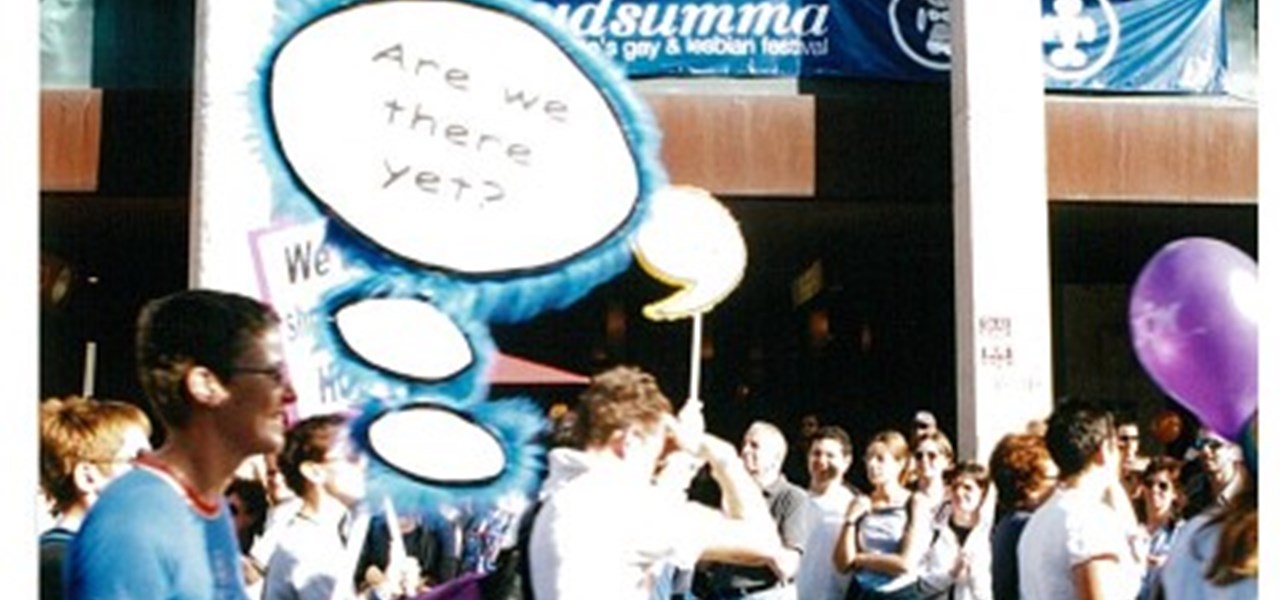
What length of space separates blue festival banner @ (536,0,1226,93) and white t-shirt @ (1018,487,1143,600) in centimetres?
850

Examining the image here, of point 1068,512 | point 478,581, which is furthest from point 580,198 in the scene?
point 1068,512

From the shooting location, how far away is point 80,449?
5.00m

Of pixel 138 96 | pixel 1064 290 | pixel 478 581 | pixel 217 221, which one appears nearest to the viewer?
pixel 478 581

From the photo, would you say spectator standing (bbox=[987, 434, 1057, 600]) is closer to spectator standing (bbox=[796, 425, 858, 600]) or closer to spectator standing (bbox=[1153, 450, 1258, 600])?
spectator standing (bbox=[1153, 450, 1258, 600])

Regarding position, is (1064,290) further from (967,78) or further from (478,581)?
(478,581)

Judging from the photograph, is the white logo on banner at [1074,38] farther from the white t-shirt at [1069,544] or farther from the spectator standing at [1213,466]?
the white t-shirt at [1069,544]

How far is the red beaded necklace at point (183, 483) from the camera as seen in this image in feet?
12.0

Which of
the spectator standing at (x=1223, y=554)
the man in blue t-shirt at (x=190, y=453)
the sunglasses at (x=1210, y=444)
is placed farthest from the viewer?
the sunglasses at (x=1210, y=444)

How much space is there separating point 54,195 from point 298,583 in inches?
353

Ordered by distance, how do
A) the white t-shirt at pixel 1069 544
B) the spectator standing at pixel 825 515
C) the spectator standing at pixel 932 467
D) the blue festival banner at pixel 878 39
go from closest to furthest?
1. the white t-shirt at pixel 1069 544
2. the spectator standing at pixel 825 515
3. the spectator standing at pixel 932 467
4. the blue festival banner at pixel 878 39

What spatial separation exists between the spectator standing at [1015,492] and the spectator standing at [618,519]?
4.05 ft

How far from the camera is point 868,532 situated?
27.6 ft

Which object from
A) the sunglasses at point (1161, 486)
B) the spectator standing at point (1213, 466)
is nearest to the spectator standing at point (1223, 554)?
the spectator standing at point (1213, 466)

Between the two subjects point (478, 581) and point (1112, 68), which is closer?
point (478, 581)
